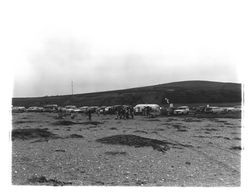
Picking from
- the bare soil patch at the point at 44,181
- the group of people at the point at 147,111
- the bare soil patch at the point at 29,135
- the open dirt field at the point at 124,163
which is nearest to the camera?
the bare soil patch at the point at 44,181

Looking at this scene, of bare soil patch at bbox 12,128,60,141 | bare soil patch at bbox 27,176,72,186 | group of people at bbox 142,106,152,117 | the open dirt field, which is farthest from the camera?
group of people at bbox 142,106,152,117

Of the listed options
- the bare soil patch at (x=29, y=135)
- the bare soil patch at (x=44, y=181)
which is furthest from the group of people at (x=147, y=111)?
the bare soil patch at (x=44, y=181)

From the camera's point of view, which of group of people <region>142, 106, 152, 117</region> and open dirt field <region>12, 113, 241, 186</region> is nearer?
open dirt field <region>12, 113, 241, 186</region>

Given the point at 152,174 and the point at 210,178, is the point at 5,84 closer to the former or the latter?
the point at 152,174

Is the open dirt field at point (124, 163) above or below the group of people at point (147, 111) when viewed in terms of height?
below

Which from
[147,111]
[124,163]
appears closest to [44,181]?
[124,163]

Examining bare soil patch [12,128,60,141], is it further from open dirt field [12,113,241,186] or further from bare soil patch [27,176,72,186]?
bare soil patch [27,176,72,186]

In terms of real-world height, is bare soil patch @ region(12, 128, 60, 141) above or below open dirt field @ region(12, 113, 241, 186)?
above

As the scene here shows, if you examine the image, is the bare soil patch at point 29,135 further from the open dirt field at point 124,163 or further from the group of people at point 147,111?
the group of people at point 147,111

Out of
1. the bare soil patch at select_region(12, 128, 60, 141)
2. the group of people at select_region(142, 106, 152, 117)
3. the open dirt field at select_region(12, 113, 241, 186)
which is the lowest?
the open dirt field at select_region(12, 113, 241, 186)

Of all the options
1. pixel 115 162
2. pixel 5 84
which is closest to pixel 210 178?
pixel 115 162

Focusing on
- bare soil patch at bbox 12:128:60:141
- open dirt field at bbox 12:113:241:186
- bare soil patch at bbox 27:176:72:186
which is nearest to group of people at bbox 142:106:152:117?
bare soil patch at bbox 12:128:60:141
